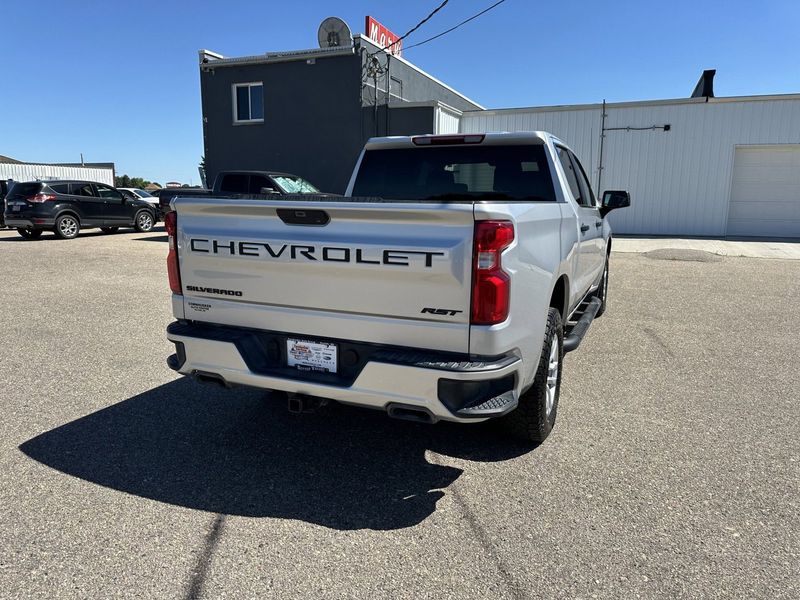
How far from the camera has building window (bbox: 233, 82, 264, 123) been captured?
19547 millimetres

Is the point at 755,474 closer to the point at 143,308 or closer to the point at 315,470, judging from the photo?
the point at 315,470

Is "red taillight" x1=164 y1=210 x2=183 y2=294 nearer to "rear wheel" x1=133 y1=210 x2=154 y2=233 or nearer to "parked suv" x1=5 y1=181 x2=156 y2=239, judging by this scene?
"parked suv" x1=5 y1=181 x2=156 y2=239

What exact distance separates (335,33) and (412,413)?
18.1 m

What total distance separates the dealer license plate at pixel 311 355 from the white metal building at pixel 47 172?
39.5 meters

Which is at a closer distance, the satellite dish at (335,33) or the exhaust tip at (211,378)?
the exhaust tip at (211,378)

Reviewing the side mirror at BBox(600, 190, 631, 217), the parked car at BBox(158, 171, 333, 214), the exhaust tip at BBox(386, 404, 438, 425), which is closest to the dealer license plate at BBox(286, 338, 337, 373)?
the exhaust tip at BBox(386, 404, 438, 425)

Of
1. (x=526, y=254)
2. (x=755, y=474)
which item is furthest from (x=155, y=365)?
(x=755, y=474)

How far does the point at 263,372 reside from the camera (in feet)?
10.4

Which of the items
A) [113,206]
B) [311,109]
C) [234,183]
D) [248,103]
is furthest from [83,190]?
[311,109]

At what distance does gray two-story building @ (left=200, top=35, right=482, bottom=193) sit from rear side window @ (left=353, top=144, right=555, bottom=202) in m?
13.6

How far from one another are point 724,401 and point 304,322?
133 inches

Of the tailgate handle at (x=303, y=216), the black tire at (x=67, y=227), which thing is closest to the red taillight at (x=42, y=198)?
the black tire at (x=67, y=227)

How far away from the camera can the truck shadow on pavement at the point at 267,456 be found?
9.88ft

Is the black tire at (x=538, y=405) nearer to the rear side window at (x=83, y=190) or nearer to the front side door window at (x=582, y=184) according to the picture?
the front side door window at (x=582, y=184)
